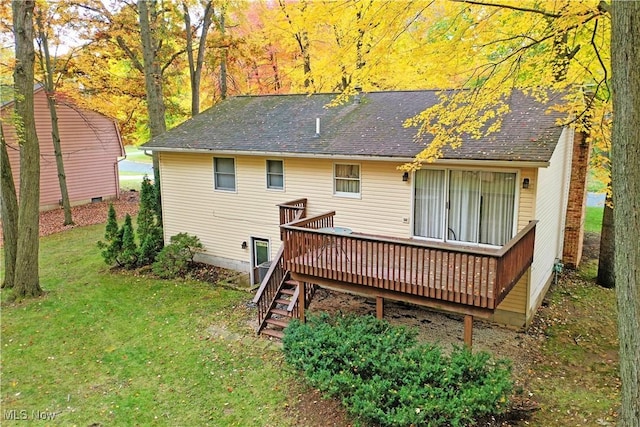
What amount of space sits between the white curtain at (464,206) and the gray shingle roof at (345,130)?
785 mm

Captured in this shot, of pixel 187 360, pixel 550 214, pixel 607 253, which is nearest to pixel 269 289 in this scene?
pixel 187 360

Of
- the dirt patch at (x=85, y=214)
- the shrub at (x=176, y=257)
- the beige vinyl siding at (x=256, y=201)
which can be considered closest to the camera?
the beige vinyl siding at (x=256, y=201)

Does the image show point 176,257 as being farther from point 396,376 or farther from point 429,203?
point 396,376

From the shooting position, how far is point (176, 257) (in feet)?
44.5

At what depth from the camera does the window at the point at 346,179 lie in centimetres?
1117

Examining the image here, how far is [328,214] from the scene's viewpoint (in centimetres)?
1082

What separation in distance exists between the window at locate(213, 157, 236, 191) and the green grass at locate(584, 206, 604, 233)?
14.9 meters

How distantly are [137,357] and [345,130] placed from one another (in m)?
7.36

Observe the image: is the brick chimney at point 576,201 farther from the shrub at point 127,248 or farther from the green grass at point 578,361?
the shrub at point 127,248

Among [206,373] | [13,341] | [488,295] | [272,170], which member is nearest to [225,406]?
[206,373]

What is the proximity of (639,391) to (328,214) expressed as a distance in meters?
7.01

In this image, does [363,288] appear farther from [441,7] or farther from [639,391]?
[441,7]

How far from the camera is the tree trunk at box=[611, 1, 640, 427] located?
4762 millimetres

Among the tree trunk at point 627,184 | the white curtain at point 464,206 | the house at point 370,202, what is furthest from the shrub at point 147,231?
the tree trunk at point 627,184
